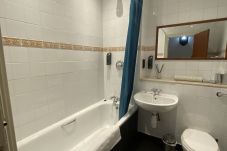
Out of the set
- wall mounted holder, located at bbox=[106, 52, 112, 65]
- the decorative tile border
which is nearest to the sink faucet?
the decorative tile border

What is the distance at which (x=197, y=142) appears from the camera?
4.78 ft

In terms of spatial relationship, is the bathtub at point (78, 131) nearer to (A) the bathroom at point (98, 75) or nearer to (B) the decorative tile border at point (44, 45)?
(A) the bathroom at point (98, 75)

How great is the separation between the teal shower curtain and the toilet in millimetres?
798

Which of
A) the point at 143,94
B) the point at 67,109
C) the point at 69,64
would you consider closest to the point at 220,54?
the point at 143,94

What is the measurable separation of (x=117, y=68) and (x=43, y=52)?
1220 mm

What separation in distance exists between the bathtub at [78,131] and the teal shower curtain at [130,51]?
0.75ft

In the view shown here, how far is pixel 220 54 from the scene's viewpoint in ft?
5.57

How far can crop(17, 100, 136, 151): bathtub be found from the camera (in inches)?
55.7

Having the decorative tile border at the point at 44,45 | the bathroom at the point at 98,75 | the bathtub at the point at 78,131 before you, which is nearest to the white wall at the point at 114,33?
the bathroom at the point at 98,75

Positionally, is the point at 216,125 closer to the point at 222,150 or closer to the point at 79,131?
the point at 222,150

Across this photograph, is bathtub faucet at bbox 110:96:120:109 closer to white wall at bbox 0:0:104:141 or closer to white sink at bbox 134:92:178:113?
white wall at bbox 0:0:104:141

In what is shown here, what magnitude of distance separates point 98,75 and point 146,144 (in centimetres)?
135

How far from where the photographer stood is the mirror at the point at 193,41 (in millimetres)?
1688

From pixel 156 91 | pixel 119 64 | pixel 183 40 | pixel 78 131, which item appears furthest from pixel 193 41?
pixel 78 131
